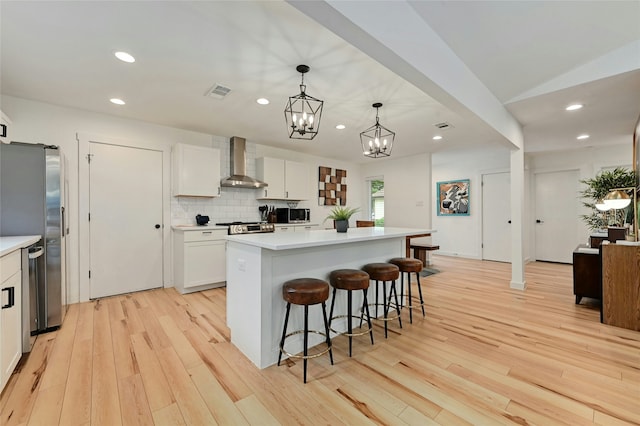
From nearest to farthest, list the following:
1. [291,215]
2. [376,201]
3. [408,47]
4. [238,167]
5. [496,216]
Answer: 1. [408,47]
2. [238,167]
3. [291,215]
4. [496,216]
5. [376,201]

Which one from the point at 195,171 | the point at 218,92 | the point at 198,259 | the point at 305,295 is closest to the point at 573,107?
the point at 305,295

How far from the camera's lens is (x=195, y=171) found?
4.07 m

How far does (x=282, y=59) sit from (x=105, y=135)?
284 cm

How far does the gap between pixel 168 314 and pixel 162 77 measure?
2457 millimetres

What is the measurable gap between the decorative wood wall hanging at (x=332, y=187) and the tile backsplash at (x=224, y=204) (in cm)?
133

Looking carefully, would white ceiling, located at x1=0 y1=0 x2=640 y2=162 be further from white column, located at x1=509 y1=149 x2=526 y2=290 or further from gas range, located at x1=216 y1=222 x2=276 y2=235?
gas range, located at x1=216 y1=222 x2=276 y2=235

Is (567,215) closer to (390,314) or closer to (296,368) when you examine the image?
(390,314)

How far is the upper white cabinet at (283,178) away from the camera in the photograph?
4.93 metres

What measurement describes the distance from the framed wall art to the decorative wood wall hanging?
8.22 feet

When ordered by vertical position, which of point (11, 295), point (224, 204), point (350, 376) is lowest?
point (350, 376)

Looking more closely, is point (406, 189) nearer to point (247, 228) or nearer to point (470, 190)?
point (470, 190)

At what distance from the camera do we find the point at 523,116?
11.8 ft

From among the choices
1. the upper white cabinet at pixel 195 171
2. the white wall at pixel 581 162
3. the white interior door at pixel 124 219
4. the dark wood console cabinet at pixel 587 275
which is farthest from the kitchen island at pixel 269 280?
the white wall at pixel 581 162

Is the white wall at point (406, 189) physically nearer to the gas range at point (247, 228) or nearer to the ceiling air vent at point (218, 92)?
the gas range at point (247, 228)
